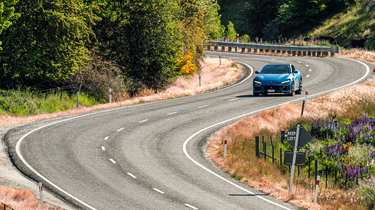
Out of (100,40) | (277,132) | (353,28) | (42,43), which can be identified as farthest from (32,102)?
(353,28)

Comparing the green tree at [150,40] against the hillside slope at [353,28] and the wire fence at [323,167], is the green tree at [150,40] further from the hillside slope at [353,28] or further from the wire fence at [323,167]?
the hillside slope at [353,28]

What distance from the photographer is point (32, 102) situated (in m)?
37.0

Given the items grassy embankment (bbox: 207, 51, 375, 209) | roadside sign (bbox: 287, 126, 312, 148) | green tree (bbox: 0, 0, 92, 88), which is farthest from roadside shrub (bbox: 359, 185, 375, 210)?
green tree (bbox: 0, 0, 92, 88)

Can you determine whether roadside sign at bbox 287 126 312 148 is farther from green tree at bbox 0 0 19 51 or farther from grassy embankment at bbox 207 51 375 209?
green tree at bbox 0 0 19 51

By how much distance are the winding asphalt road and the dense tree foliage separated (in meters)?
4.83

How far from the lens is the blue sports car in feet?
135

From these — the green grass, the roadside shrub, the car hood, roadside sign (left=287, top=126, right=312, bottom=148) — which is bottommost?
the roadside shrub

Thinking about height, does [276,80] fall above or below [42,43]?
below

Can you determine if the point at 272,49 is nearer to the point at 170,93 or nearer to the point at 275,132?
the point at 170,93

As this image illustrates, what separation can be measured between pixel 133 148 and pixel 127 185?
5612mm

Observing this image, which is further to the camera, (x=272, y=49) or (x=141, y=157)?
(x=272, y=49)

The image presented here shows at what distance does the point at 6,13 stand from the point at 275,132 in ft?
46.0

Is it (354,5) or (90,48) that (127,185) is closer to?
(90,48)

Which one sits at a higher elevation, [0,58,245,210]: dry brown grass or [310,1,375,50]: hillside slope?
[310,1,375,50]: hillside slope
